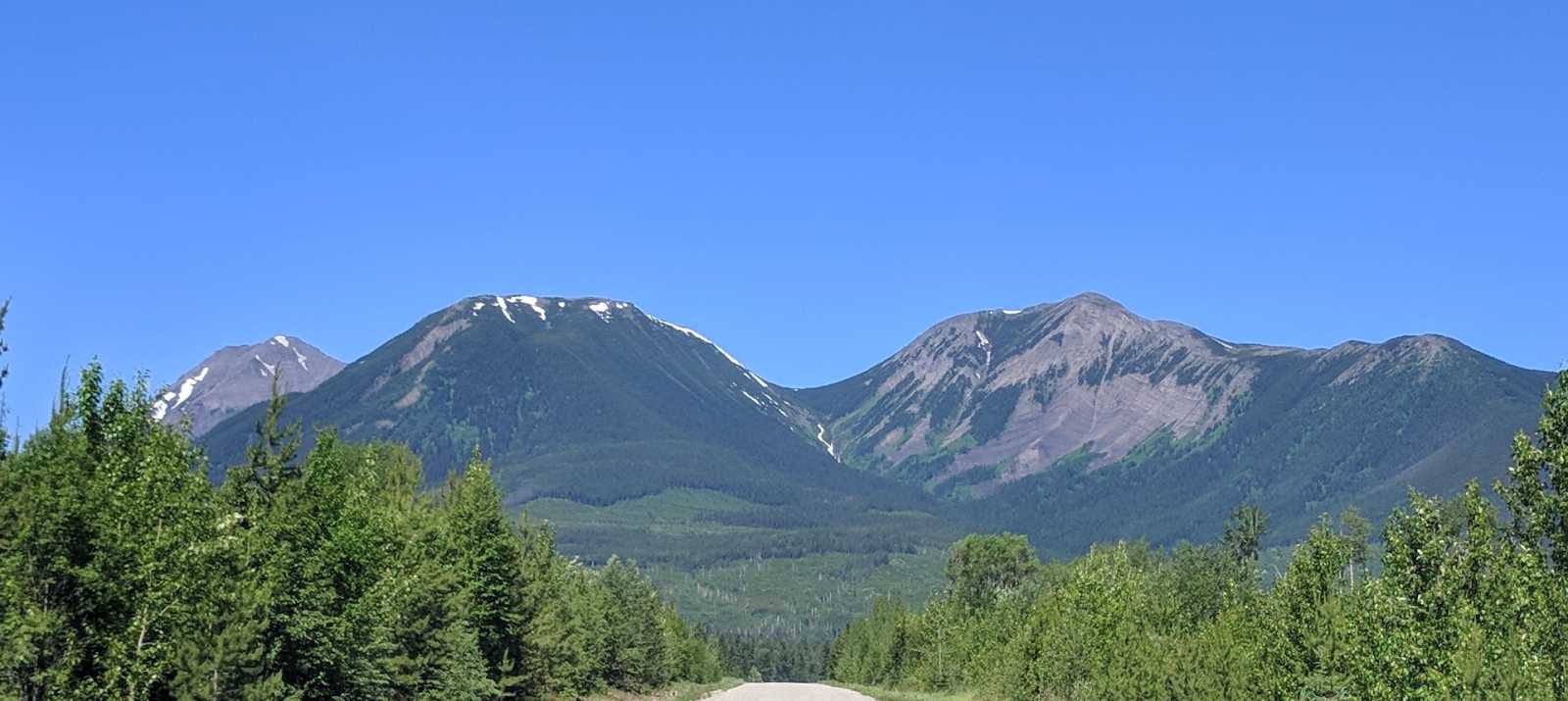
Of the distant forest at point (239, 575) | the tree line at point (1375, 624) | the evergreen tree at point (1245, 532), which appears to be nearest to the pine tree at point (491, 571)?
the distant forest at point (239, 575)

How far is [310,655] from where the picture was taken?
156 feet

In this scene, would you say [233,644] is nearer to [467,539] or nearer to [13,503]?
[13,503]

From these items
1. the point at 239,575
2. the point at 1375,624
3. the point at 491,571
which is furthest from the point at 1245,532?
the point at 239,575

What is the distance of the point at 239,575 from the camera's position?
43781 mm

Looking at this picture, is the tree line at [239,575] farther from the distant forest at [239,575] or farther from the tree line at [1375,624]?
the tree line at [1375,624]

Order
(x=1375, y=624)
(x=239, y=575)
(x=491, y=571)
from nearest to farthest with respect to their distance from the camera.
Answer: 1. (x=1375, y=624)
2. (x=239, y=575)
3. (x=491, y=571)

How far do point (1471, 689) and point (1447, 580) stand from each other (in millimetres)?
8083

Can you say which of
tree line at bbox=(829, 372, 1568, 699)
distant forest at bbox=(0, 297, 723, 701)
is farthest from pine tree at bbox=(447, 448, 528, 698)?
tree line at bbox=(829, 372, 1568, 699)


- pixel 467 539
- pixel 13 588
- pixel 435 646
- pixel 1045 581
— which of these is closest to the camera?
pixel 13 588

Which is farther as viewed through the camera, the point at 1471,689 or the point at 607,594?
the point at 607,594

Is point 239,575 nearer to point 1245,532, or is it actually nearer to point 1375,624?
point 1375,624

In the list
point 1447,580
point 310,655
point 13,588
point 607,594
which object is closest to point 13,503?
point 13,588

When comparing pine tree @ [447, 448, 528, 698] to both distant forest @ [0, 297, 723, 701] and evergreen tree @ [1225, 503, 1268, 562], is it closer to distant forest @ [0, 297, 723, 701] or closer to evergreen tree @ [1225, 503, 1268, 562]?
distant forest @ [0, 297, 723, 701]

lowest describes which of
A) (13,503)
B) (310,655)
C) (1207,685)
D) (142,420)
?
(1207,685)
